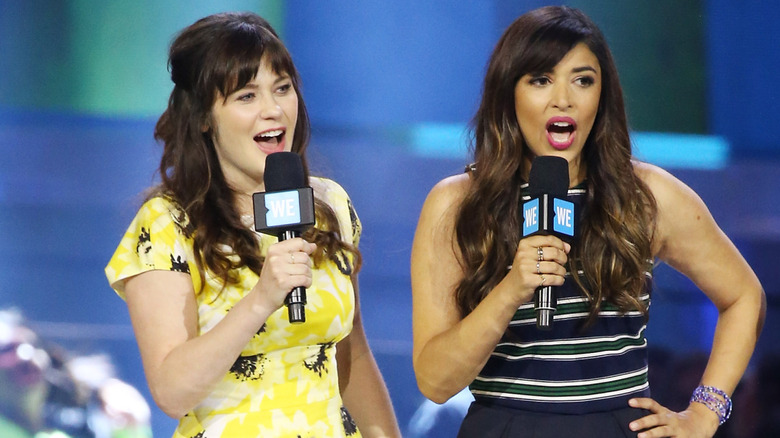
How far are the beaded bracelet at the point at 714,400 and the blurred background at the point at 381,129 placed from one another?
1100mm

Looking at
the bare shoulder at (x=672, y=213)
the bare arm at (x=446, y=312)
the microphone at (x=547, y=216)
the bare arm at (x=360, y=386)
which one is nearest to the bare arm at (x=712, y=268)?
the bare shoulder at (x=672, y=213)

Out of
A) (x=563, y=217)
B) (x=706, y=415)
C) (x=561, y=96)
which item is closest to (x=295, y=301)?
(x=563, y=217)

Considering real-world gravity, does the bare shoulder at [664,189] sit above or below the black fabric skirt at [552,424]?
above

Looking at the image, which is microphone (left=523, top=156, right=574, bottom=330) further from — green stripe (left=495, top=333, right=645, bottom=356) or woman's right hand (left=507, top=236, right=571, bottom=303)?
green stripe (left=495, top=333, right=645, bottom=356)

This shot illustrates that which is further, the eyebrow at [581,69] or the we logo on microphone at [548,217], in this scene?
the eyebrow at [581,69]

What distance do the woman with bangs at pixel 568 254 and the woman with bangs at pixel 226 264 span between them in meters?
0.20

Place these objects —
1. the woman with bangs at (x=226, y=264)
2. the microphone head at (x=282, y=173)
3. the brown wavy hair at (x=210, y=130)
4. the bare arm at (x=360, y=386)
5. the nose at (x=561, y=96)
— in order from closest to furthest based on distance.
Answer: the microphone head at (x=282, y=173) → the woman with bangs at (x=226, y=264) → the brown wavy hair at (x=210, y=130) → the nose at (x=561, y=96) → the bare arm at (x=360, y=386)

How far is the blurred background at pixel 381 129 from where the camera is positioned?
125 inches

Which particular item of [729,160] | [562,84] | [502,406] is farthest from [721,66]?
[502,406]

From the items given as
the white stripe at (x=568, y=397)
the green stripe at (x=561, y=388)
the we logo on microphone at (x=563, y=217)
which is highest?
the we logo on microphone at (x=563, y=217)

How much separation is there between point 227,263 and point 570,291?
2.30ft

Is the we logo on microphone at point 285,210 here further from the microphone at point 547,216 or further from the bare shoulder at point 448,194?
the bare shoulder at point 448,194

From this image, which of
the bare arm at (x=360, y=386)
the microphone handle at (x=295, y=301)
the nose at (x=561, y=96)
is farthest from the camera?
the bare arm at (x=360, y=386)

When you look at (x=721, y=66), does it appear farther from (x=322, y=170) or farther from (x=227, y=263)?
(x=227, y=263)
